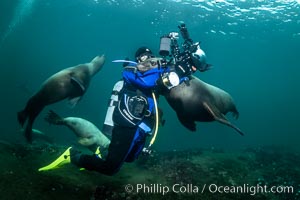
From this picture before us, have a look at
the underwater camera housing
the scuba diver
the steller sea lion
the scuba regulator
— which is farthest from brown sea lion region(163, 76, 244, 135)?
the steller sea lion

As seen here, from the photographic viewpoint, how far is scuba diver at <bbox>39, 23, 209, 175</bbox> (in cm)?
470

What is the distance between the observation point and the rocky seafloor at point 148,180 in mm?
5340

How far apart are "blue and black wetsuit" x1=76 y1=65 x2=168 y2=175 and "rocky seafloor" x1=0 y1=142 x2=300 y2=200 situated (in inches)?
41.4

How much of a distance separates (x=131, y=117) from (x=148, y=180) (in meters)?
2.57

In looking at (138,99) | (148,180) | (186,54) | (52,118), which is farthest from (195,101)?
(52,118)

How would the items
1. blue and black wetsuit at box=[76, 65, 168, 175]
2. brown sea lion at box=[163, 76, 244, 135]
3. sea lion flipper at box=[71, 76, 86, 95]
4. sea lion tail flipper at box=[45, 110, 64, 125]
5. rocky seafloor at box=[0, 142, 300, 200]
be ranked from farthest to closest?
1. sea lion tail flipper at box=[45, 110, 64, 125]
2. sea lion flipper at box=[71, 76, 86, 95]
3. rocky seafloor at box=[0, 142, 300, 200]
4. brown sea lion at box=[163, 76, 244, 135]
5. blue and black wetsuit at box=[76, 65, 168, 175]

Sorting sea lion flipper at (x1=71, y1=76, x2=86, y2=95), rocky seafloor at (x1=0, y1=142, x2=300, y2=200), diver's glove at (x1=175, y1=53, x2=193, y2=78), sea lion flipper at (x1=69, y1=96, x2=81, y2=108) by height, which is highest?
diver's glove at (x1=175, y1=53, x2=193, y2=78)

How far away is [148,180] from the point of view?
6.91 m

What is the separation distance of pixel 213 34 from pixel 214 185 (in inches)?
1196

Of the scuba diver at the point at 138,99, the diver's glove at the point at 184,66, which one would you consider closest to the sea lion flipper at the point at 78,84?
the scuba diver at the point at 138,99

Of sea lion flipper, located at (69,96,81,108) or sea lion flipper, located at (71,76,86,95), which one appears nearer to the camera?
sea lion flipper, located at (71,76,86,95)

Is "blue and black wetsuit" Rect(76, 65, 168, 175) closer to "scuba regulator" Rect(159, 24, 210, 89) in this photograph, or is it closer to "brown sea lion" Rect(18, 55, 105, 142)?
"scuba regulator" Rect(159, 24, 210, 89)

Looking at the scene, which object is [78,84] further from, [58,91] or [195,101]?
[195,101]

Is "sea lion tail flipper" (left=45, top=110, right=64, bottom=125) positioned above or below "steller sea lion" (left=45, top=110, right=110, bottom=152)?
above
